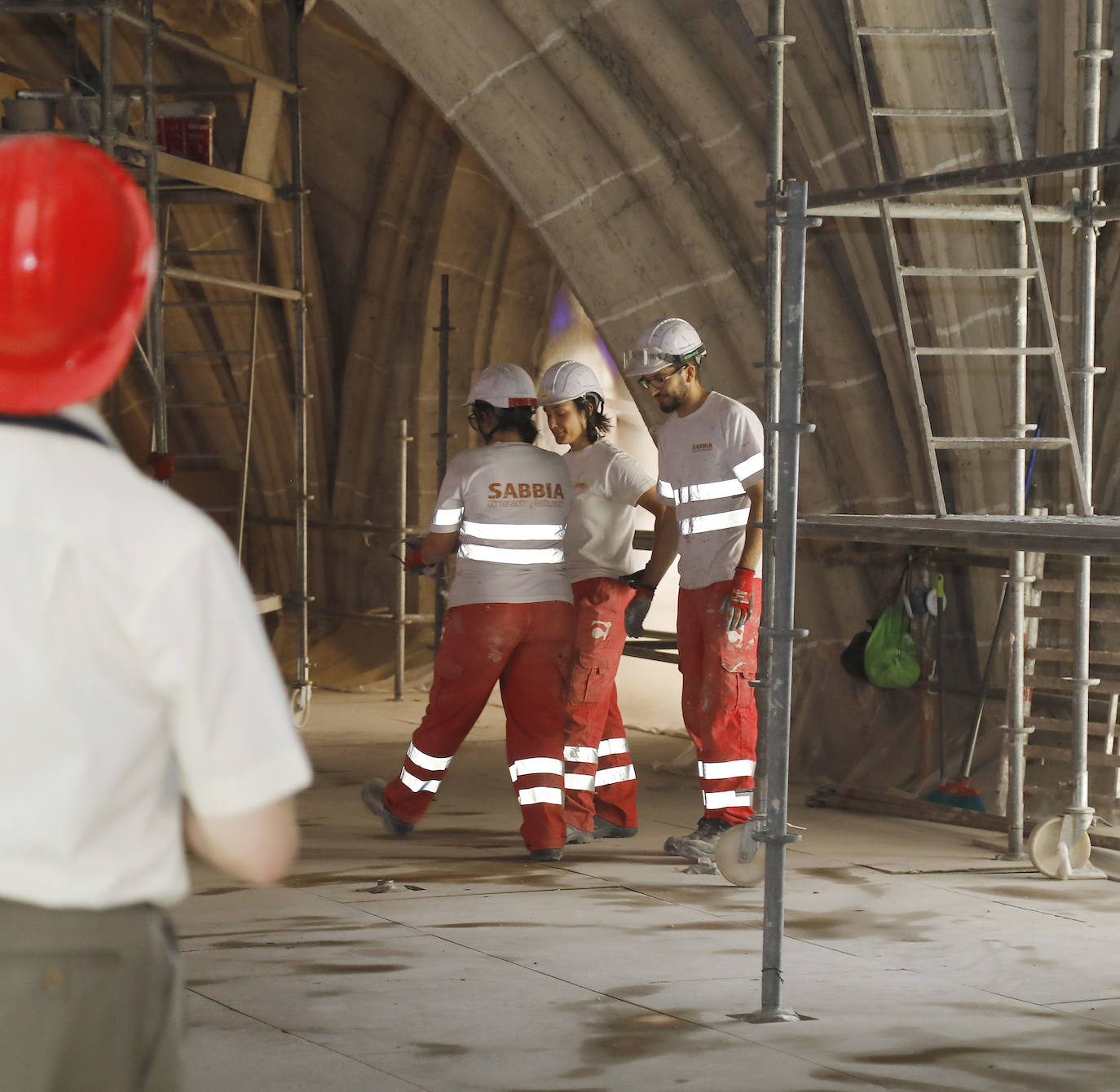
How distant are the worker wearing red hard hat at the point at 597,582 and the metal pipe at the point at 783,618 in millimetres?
2345

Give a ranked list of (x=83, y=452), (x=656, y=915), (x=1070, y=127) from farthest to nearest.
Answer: (x=1070, y=127) → (x=656, y=915) → (x=83, y=452)

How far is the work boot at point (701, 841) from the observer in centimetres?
630

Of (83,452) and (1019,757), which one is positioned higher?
(83,452)

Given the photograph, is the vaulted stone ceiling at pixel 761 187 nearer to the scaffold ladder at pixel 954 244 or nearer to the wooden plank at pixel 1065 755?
the scaffold ladder at pixel 954 244

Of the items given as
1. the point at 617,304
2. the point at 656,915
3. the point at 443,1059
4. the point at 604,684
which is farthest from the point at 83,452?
the point at 617,304

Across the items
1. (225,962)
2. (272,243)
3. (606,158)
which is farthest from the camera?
(272,243)

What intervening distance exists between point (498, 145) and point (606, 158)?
544 millimetres

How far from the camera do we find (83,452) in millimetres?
1600

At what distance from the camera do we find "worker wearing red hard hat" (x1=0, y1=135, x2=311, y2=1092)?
1.55 metres

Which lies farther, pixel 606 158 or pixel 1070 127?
pixel 606 158

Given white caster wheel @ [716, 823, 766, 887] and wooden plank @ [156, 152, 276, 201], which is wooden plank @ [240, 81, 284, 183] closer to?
wooden plank @ [156, 152, 276, 201]

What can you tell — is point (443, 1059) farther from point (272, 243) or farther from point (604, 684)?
point (272, 243)

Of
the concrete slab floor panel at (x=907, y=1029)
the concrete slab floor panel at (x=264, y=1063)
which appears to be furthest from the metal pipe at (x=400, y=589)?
the concrete slab floor panel at (x=264, y=1063)

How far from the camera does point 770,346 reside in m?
6.37
